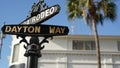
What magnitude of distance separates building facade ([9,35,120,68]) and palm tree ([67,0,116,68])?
6.79 meters

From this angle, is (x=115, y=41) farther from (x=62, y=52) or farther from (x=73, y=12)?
(x=73, y=12)

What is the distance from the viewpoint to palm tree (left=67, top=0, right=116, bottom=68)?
1073 inches

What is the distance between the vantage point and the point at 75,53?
3500 centimetres

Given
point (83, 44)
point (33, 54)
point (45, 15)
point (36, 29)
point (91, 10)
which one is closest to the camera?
point (33, 54)

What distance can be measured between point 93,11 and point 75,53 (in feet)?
28.3

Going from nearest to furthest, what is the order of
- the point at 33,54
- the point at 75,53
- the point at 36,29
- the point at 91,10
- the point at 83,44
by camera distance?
the point at 33,54 → the point at 36,29 → the point at 91,10 → the point at 75,53 → the point at 83,44

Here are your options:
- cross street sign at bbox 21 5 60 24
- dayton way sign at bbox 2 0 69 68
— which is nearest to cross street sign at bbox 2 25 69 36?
dayton way sign at bbox 2 0 69 68

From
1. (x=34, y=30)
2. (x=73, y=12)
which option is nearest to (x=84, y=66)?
(x=73, y=12)

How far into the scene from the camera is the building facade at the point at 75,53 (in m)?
34.5

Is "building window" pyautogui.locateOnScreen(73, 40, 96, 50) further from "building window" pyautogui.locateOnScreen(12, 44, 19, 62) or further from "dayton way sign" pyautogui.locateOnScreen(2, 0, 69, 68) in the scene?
"dayton way sign" pyautogui.locateOnScreen(2, 0, 69, 68)

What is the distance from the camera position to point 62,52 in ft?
114

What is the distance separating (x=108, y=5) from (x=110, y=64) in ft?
26.9

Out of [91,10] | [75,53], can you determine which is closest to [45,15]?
[91,10]

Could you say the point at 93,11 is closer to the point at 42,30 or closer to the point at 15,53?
the point at 15,53
